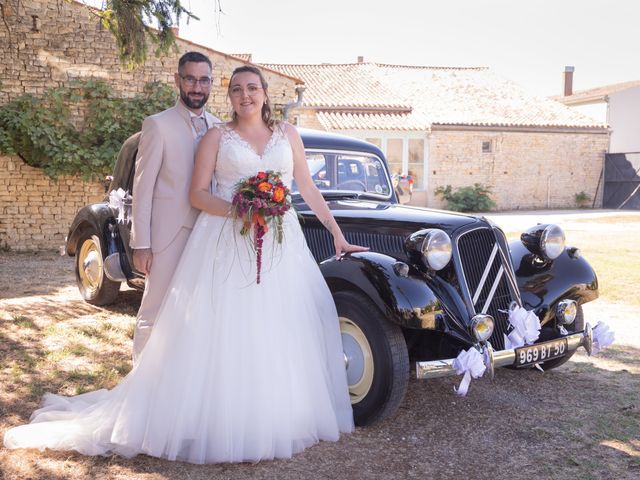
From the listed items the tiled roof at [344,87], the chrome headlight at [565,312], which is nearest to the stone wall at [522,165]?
the tiled roof at [344,87]

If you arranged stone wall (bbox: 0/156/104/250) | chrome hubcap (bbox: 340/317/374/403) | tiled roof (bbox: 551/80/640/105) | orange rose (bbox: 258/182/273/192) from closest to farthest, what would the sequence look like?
orange rose (bbox: 258/182/273/192)
chrome hubcap (bbox: 340/317/374/403)
stone wall (bbox: 0/156/104/250)
tiled roof (bbox: 551/80/640/105)

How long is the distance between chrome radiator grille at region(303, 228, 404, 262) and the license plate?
0.98 m

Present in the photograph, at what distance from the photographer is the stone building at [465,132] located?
23156 mm

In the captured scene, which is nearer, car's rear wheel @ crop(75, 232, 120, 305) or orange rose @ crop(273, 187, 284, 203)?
orange rose @ crop(273, 187, 284, 203)

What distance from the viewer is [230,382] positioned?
340 cm

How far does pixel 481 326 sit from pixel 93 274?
4.46m

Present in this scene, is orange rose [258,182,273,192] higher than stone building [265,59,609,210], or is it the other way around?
stone building [265,59,609,210]

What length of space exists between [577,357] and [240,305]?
3366mm

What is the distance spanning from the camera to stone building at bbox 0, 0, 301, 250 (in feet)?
37.2

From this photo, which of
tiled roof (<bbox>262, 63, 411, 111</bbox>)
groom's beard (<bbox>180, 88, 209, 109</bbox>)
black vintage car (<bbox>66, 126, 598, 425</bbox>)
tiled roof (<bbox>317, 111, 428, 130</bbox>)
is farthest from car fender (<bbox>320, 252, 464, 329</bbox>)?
tiled roof (<bbox>262, 63, 411, 111</bbox>)

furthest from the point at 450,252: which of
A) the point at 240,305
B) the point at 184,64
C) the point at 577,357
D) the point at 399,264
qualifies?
the point at 577,357

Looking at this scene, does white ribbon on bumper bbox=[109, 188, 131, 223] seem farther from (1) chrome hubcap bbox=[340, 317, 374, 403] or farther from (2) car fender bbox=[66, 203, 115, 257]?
(1) chrome hubcap bbox=[340, 317, 374, 403]

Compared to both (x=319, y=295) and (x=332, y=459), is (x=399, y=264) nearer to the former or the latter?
(x=319, y=295)

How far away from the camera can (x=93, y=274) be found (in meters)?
6.88
